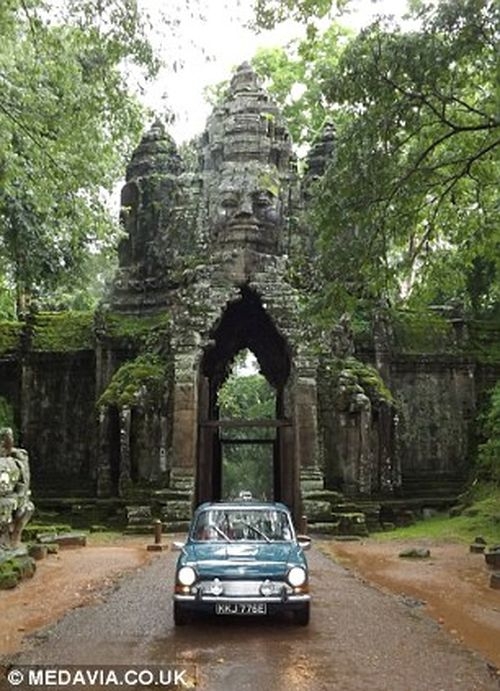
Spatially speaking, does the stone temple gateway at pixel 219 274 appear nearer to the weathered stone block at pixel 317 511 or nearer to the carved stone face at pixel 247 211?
the carved stone face at pixel 247 211

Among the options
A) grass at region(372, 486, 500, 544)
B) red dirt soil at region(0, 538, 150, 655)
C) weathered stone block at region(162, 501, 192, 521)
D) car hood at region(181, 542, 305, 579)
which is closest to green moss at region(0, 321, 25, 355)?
weathered stone block at region(162, 501, 192, 521)

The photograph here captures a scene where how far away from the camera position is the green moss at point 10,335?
23812 millimetres

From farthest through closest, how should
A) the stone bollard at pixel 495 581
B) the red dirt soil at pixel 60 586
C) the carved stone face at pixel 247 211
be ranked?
the carved stone face at pixel 247 211 < the stone bollard at pixel 495 581 < the red dirt soil at pixel 60 586

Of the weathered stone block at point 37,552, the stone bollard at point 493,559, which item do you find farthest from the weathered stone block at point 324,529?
the weathered stone block at point 37,552

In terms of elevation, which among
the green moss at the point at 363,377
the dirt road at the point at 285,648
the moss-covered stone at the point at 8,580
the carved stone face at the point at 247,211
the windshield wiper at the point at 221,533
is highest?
the carved stone face at the point at 247,211

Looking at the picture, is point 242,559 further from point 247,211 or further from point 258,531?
point 247,211

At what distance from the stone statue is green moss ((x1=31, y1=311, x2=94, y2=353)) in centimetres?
1157

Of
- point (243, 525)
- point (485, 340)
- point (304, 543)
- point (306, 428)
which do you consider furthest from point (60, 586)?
point (485, 340)

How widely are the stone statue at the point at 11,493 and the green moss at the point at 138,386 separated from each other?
706 cm

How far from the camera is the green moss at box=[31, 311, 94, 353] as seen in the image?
78.0ft

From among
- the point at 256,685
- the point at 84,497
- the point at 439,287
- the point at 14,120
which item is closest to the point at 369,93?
the point at 439,287

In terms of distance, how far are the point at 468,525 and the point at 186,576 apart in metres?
12.0

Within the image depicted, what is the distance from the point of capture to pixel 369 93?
9.94 m

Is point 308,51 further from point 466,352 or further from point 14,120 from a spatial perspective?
point 466,352
